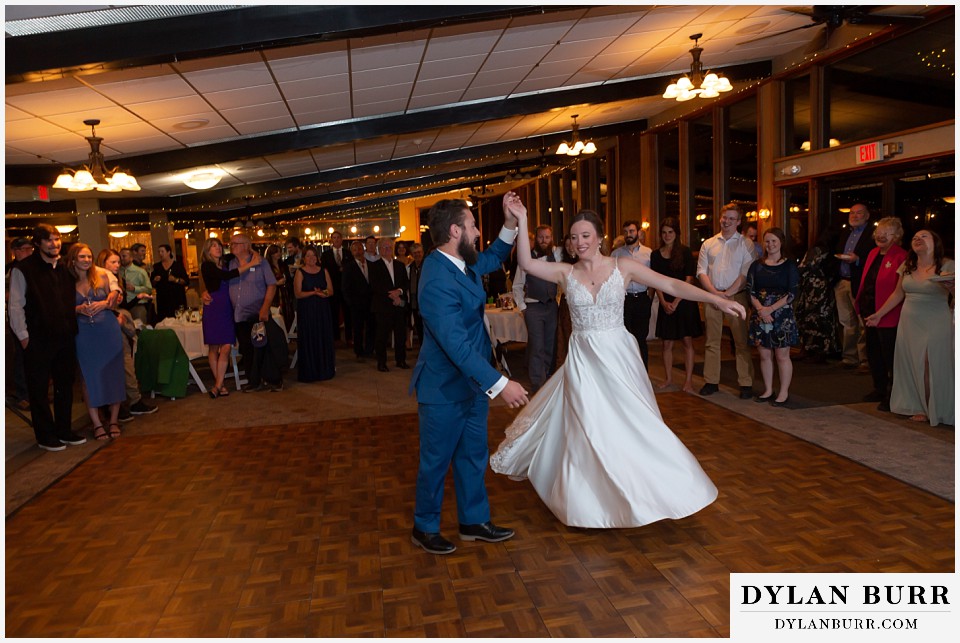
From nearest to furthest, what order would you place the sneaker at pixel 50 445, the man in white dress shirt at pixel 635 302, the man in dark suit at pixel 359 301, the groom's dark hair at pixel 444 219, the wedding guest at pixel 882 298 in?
the groom's dark hair at pixel 444 219
the sneaker at pixel 50 445
the wedding guest at pixel 882 298
the man in white dress shirt at pixel 635 302
the man in dark suit at pixel 359 301

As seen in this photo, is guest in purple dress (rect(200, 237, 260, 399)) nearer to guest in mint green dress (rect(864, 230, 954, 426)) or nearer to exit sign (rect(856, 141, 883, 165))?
guest in mint green dress (rect(864, 230, 954, 426))

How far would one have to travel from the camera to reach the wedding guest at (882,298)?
5.20 meters

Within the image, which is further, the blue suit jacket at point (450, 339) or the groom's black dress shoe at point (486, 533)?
the groom's black dress shoe at point (486, 533)

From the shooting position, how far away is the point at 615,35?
6387 mm

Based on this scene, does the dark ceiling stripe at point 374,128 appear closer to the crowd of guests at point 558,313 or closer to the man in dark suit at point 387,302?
the crowd of guests at point 558,313

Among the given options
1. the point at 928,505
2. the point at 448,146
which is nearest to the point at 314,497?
the point at 928,505

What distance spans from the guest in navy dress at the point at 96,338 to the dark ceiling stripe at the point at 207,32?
1405 millimetres

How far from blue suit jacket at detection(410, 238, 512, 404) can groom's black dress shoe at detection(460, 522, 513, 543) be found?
0.64m

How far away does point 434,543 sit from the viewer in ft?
9.96

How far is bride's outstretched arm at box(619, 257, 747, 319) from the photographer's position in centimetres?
310

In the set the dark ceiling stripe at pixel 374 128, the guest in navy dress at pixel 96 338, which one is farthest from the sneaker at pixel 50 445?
the dark ceiling stripe at pixel 374 128

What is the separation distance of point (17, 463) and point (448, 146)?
30.9 feet

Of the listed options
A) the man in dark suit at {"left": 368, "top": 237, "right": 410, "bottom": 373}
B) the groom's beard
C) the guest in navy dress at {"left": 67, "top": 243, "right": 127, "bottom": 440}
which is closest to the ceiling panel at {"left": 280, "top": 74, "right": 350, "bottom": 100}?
the man in dark suit at {"left": 368, "top": 237, "right": 410, "bottom": 373}

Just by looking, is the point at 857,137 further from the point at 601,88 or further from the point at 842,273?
the point at 601,88
